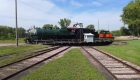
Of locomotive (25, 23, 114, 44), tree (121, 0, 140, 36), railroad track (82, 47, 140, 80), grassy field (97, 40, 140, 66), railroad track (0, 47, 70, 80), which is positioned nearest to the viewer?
railroad track (82, 47, 140, 80)

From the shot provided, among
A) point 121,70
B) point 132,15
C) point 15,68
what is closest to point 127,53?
point 121,70

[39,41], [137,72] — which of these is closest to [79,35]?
[39,41]

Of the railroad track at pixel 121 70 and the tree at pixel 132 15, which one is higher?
the tree at pixel 132 15

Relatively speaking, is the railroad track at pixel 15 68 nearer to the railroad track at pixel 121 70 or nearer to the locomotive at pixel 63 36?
the railroad track at pixel 121 70

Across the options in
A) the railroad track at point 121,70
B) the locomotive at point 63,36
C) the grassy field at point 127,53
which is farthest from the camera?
the locomotive at point 63,36

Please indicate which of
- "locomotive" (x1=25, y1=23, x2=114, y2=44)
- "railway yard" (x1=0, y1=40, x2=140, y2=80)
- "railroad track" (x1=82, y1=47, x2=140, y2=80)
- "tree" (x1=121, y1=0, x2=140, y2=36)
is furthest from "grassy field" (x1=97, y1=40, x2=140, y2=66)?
"tree" (x1=121, y1=0, x2=140, y2=36)

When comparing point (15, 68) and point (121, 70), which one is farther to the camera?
point (15, 68)

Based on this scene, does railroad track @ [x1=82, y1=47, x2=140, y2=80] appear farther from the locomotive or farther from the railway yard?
the locomotive

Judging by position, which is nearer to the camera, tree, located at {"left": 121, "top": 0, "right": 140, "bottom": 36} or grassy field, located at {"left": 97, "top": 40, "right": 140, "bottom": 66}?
grassy field, located at {"left": 97, "top": 40, "right": 140, "bottom": 66}

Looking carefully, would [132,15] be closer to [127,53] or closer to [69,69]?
[127,53]

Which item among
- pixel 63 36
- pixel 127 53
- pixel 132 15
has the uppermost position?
pixel 132 15

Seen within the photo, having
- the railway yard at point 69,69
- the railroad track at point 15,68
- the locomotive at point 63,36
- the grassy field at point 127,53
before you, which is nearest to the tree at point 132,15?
the locomotive at point 63,36

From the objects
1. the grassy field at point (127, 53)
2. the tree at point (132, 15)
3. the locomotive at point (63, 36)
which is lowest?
the grassy field at point (127, 53)

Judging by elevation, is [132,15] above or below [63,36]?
above
